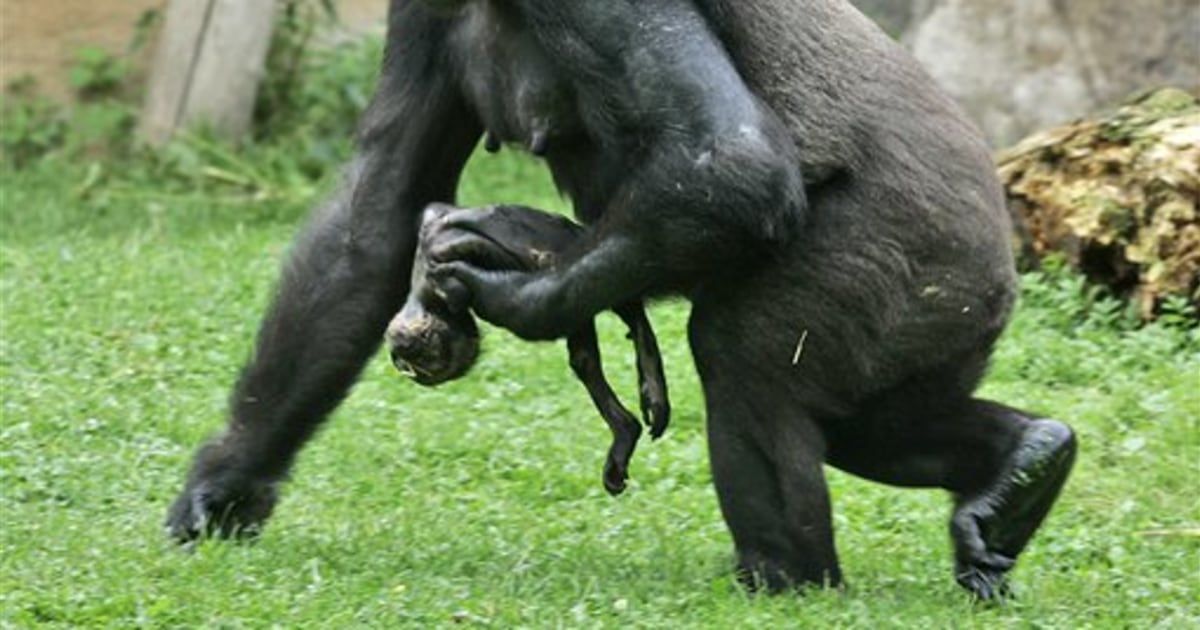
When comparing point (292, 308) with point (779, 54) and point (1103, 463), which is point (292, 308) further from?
point (1103, 463)

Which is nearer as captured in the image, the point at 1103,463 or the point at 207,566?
the point at 207,566

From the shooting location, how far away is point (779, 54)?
4.81 m

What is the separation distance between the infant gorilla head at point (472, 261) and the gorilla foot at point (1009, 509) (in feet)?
3.31

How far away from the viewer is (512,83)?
16.3 feet

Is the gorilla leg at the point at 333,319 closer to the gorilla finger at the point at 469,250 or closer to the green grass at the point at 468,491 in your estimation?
the green grass at the point at 468,491

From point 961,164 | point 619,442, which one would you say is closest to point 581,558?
point 619,442

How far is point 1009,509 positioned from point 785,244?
737mm

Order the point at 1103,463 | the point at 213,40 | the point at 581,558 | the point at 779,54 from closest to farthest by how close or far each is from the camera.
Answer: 1. the point at 779,54
2. the point at 581,558
3. the point at 1103,463
4. the point at 213,40

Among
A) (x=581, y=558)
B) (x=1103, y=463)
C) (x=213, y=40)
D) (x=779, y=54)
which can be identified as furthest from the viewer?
(x=213, y=40)

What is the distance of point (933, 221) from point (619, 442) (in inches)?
32.2

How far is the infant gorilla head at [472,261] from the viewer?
4.88 m

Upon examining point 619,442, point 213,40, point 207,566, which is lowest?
point 213,40

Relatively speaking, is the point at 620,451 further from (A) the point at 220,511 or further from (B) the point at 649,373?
(A) the point at 220,511

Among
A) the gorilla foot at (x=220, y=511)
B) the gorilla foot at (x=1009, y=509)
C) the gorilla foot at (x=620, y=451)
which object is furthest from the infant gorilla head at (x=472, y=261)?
the gorilla foot at (x=1009, y=509)
